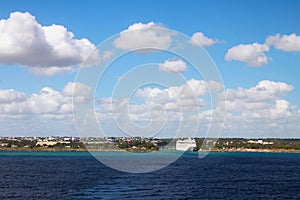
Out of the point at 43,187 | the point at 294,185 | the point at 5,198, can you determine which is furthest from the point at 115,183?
the point at 294,185

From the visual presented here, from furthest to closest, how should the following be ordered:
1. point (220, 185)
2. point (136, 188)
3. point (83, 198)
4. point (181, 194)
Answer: point (220, 185) < point (136, 188) < point (181, 194) < point (83, 198)

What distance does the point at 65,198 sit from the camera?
73.2 metres

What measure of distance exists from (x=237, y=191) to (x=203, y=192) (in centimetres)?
679

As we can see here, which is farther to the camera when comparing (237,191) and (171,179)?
(171,179)

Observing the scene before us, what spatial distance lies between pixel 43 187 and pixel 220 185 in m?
36.9

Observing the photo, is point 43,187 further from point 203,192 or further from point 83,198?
point 203,192

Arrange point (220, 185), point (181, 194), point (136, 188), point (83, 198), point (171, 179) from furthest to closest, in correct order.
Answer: point (171, 179) → point (220, 185) → point (136, 188) → point (181, 194) → point (83, 198)

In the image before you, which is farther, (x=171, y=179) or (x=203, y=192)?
(x=171, y=179)

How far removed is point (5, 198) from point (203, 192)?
1394 inches

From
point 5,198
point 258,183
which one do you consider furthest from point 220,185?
point 5,198

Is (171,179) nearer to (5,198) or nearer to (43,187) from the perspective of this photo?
(43,187)

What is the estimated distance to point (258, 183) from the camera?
100 metres

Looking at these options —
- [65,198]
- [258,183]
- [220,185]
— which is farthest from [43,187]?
[258,183]

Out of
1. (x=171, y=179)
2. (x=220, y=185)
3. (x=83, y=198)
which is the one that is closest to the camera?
(x=83, y=198)
